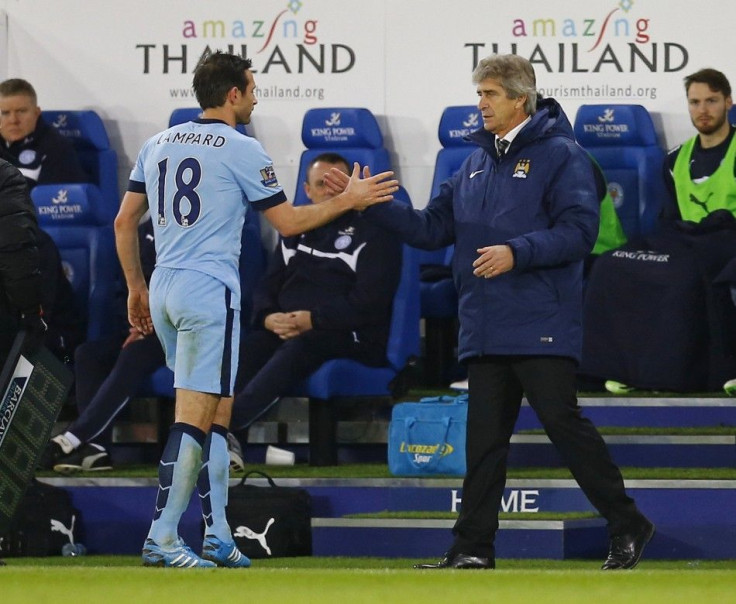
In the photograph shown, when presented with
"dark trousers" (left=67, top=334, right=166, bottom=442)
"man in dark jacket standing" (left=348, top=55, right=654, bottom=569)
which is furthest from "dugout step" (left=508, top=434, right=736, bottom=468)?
"dark trousers" (left=67, top=334, right=166, bottom=442)

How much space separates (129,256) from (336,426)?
2218 millimetres

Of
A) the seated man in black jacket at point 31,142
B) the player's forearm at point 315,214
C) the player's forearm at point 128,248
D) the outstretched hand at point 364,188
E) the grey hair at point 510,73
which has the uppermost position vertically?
the grey hair at point 510,73

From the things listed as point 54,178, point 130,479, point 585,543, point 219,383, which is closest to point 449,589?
point 219,383

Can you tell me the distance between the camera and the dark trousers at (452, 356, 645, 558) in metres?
4.95

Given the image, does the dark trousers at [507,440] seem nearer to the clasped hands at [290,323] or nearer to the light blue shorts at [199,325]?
the light blue shorts at [199,325]

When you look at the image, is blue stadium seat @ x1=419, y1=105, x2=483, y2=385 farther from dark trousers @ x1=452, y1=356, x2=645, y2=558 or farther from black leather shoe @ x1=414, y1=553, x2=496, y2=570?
black leather shoe @ x1=414, y1=553, x2=496, y2=570

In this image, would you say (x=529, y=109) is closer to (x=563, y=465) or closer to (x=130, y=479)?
(x=563, y=465)

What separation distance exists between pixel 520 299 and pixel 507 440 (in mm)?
429

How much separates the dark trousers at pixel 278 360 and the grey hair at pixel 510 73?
87.6 inches

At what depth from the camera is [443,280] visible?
784 centimetres

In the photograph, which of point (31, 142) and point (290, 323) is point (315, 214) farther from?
point (31, 142)

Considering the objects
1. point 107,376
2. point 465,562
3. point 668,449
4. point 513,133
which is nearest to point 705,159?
point 668,449

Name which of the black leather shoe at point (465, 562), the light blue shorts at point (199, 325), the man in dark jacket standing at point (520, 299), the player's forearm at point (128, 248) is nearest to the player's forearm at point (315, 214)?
the man in dark jacket standing at point (520, 299)

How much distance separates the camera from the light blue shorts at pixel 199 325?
5016 mm
